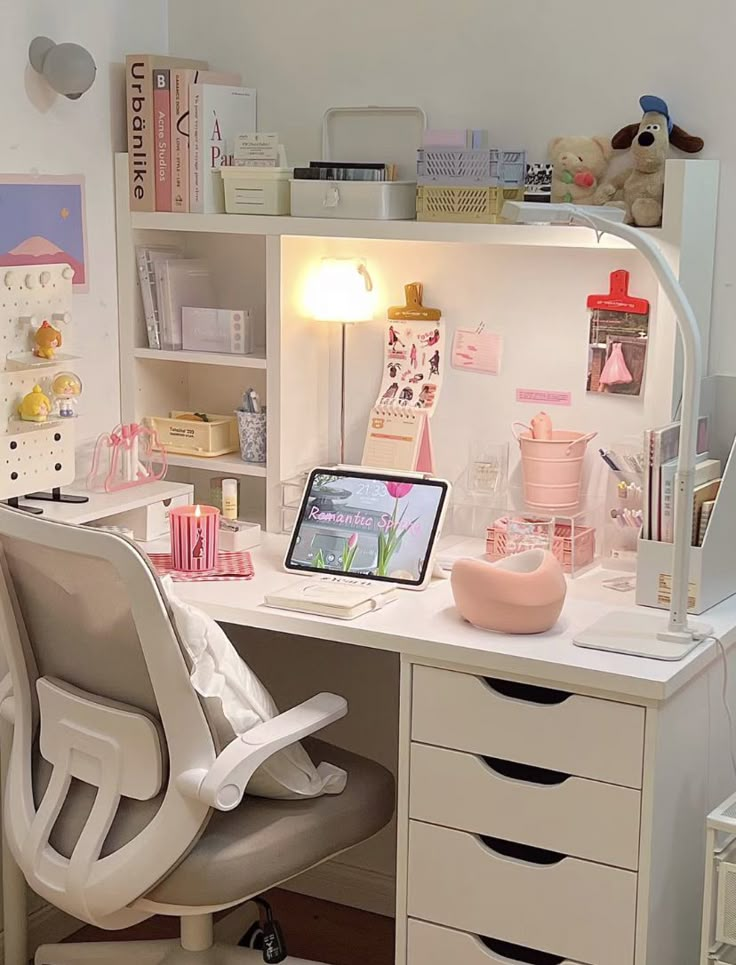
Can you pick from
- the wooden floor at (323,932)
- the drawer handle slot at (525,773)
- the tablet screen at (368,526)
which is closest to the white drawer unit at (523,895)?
the drawer handle slot at (525,773)

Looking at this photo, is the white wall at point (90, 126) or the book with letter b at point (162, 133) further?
the book with letter b at point (162, 133)

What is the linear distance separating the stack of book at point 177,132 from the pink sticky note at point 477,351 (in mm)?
569

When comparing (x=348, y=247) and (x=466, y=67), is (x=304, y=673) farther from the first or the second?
(x=466, y=67)

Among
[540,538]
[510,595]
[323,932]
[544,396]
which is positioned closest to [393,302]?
[544,396]

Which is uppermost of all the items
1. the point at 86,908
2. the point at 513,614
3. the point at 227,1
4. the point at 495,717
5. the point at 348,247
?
the point at 227,1

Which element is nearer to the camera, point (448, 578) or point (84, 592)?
point (84, 592)

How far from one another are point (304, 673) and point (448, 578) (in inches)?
23.5

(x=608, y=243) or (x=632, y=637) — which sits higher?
(x=608, y=243)

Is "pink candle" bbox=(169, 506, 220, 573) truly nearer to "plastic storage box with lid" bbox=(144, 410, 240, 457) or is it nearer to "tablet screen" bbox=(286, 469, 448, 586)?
"tablet screen" bbox=(286, 469, 448, 586)

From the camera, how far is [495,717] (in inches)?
84.5

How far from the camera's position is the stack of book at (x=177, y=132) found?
2.76 m

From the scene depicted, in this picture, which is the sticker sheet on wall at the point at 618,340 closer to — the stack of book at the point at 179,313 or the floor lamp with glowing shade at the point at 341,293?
the floor lamp with glowing shade at the point at 341,293

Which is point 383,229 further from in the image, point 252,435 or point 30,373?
point 30,373

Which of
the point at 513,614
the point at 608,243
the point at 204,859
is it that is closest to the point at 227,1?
the point at 608,243
